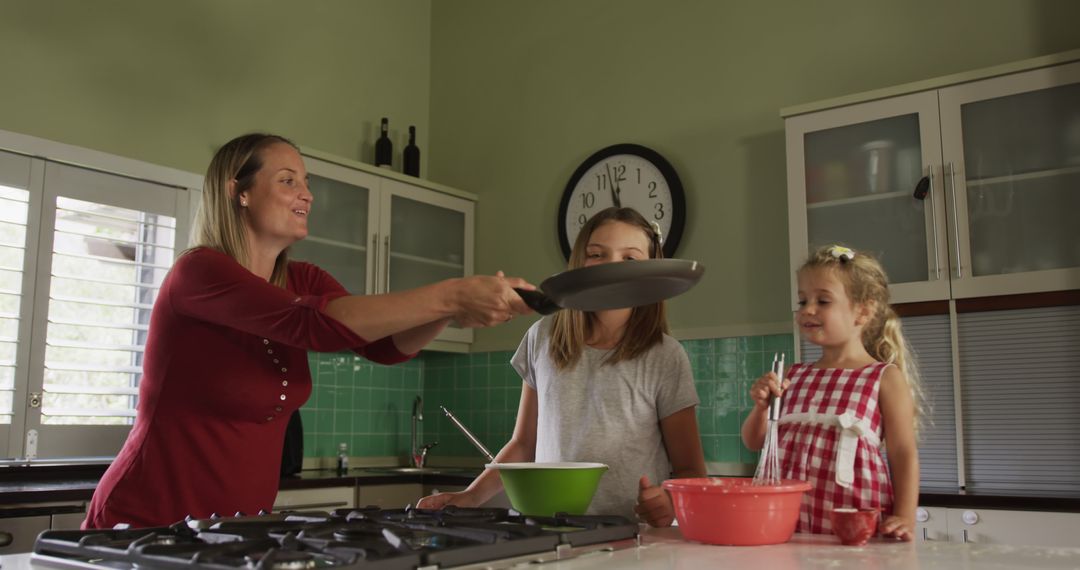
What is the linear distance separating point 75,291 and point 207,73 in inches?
38.6

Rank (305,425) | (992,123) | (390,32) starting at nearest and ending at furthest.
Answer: (992,123), (305,425), (390,32)

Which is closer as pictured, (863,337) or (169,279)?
(169,279)

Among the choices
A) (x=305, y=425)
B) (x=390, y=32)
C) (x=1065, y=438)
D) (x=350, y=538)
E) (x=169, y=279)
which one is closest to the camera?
(x=350, y=538)

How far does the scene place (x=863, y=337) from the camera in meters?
1.94

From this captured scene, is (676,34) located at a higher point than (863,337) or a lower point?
higher

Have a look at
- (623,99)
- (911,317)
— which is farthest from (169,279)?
(623,99)

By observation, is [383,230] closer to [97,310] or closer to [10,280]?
[97,310]

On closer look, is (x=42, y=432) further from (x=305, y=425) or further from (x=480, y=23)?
(x=480, y=23)

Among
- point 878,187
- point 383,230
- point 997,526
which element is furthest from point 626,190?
point 997,526

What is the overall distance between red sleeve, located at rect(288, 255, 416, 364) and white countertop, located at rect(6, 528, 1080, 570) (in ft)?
1.99

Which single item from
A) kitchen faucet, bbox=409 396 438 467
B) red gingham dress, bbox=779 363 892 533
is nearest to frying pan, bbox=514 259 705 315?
red gingham dress, bbox=779 363 892 533

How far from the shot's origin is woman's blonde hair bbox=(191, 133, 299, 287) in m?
1.56

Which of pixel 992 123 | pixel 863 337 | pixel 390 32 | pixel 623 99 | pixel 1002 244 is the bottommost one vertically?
pixel 863 337

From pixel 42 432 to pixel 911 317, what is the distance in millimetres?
2699
